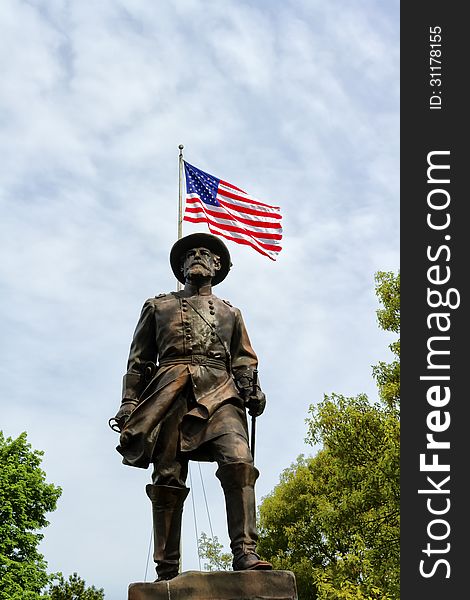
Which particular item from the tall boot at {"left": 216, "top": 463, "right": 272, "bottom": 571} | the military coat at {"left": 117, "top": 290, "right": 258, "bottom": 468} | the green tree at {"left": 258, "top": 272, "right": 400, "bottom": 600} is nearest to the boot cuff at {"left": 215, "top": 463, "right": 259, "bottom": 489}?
the tall boot at {"left": 216, "top": 463, "right": 272, "bottom": 571}

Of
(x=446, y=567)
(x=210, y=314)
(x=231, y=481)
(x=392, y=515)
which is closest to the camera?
(x=231, y=481)

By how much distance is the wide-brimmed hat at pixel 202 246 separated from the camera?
802 centimetres

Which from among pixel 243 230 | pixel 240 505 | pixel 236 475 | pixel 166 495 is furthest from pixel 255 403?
pixel 243 230

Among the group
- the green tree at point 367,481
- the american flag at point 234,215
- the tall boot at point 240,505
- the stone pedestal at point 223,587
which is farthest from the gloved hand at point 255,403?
the green tree at point 367,481

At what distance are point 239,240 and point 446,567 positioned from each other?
7.33 m

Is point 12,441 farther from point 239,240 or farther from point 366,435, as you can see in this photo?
point 239,240

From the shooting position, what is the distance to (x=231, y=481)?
679 centimetres

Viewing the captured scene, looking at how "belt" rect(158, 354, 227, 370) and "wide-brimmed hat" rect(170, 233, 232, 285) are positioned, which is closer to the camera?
"belt" rect(158, 354, 227, 370)

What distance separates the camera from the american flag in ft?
50.5

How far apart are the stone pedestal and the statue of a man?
0.18 metres

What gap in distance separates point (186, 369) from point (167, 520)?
1236 millimetres

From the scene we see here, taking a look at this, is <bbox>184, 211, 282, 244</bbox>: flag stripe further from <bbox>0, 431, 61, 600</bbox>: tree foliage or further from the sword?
<bbox>0, 431, 61, 600</bbox>: tree foliage

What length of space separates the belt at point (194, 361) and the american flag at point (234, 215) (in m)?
7.85

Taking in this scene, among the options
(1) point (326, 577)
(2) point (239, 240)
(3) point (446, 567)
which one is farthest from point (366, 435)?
(3) point (446, 567)
